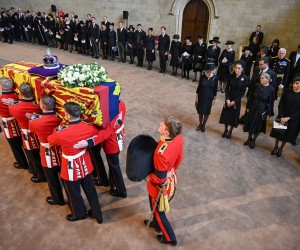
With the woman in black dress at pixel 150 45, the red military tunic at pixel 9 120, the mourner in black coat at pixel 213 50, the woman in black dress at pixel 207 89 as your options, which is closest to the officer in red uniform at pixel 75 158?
the red military tunic at pixel 9 120

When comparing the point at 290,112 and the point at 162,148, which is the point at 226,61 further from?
the point at 162,148

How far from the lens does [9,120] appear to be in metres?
3.36

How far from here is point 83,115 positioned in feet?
8.82

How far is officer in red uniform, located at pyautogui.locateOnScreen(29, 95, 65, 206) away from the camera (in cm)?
264

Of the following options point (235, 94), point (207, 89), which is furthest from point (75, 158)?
point (235, 94)

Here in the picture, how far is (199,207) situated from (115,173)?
1.17 m

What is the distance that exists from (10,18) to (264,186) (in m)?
13.4

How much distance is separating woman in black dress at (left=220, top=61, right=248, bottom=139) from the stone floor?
454mm

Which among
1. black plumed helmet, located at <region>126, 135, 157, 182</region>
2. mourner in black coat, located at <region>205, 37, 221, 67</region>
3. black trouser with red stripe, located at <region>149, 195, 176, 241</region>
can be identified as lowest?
black trouser with red stripe, located at <region>149, 195, 176, 241</region>

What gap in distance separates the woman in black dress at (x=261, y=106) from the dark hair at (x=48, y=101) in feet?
10.5

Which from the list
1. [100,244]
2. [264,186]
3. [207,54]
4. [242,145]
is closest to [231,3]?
[207,54]

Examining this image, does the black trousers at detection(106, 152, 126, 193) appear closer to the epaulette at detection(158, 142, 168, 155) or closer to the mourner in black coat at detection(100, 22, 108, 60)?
the epaulette at detection(158, 142, 168, 155)

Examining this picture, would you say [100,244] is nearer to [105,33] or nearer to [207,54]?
[207,54]

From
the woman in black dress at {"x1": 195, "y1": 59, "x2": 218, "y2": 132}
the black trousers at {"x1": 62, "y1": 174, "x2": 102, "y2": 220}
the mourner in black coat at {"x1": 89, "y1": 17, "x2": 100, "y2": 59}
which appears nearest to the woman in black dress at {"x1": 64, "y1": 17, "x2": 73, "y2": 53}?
the mourner in black coat at {"x1": 89, "y1": 17, "x2": 100, "y2": 59}
